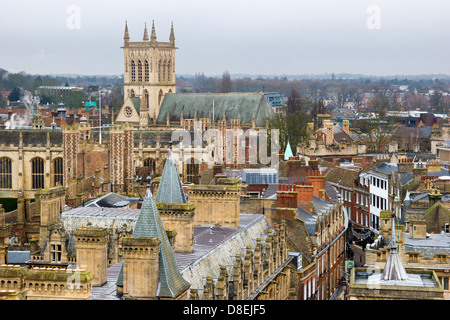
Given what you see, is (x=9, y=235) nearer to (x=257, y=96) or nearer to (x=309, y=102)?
(x=257, y=96)

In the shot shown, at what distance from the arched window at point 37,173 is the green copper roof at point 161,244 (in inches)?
2053

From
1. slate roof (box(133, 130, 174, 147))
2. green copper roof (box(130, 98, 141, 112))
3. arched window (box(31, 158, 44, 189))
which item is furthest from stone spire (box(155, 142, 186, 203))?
green copper roof (box(130, 98, 141, 112))

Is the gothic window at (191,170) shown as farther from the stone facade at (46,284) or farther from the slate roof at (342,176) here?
the stone facade at (46,284)

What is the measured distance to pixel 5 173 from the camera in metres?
70.4

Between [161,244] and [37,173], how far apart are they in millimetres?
53002

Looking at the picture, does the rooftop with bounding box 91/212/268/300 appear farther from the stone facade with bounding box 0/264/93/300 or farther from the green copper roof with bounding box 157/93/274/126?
the green copper roof with bounding box 157/93/274/126

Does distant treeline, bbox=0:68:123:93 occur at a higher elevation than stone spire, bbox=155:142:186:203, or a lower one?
higher

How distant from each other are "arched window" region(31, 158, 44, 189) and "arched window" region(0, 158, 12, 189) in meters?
1.85

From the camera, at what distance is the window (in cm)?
3112

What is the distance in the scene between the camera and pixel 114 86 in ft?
472

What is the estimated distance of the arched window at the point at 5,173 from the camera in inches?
2763

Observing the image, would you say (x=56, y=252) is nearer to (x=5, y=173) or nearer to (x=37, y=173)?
(x=37, y=173)

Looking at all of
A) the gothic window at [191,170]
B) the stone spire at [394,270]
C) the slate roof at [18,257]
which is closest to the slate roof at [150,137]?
the gothic window at [191,170]
